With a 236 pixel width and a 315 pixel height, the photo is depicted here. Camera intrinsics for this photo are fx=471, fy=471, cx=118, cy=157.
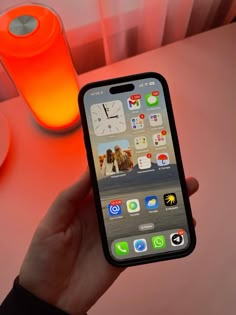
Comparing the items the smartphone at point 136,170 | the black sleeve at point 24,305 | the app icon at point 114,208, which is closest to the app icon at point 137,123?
the smartphone at point 136,170

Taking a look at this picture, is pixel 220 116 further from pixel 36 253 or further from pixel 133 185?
pixel 36 253

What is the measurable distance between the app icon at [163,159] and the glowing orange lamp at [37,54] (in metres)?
0.21

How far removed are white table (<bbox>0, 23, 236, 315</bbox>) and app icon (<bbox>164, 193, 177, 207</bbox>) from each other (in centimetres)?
14

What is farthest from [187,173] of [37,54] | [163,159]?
[37,54]

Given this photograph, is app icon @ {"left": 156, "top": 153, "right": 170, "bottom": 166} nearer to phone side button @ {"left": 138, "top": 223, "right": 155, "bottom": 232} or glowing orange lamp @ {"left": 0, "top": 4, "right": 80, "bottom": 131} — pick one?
phone side button @ {"left": 138, "top": 223, "right": 155, "bottom": 232}

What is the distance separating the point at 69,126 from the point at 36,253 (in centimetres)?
27

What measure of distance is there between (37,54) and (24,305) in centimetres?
35

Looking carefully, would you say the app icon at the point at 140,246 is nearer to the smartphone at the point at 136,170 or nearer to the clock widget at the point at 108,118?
the smartphone at the point at 136,170

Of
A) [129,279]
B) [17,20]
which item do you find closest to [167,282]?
[129,279]

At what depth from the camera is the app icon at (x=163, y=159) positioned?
637mm

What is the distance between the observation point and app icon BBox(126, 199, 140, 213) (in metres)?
0.63

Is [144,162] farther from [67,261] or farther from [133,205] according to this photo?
[67,261]

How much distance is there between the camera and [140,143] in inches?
25.4

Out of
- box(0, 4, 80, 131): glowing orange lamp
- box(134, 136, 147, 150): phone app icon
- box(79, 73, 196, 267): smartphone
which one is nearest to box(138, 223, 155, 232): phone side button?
box(79, 73, 196, 267): smartphone
